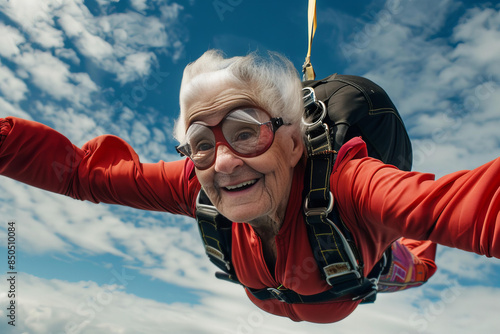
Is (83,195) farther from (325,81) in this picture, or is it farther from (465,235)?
(465,235)

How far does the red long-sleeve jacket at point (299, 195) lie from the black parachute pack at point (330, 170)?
78 millimetres

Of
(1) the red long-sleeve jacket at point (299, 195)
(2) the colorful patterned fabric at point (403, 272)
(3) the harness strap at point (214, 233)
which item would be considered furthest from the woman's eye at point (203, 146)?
(2) the colorful patterned fabric at point (403, 272)

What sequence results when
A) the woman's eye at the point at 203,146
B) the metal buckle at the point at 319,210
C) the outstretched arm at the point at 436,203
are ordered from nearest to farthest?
the outstretched arm at the point at 436,203
the metal buckle at the point at 319,210
the woman's eye at the point at 203,146

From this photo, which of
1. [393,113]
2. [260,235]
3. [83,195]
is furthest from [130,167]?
[393,113]

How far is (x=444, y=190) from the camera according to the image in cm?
130

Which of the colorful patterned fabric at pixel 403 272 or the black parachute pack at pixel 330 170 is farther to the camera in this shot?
the colorful patterned fabric at pixel 403 272

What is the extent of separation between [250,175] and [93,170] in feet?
3.81

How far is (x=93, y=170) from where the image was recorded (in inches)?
93.7

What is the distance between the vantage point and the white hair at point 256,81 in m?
1.96

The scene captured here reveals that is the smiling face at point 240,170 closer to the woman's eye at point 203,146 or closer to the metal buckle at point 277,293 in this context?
the woman's eye at point 203,146

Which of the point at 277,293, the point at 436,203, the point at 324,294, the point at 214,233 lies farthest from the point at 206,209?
the point at 436,203

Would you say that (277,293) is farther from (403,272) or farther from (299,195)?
(403,272)

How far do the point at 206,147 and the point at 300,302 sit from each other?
1.34 meters

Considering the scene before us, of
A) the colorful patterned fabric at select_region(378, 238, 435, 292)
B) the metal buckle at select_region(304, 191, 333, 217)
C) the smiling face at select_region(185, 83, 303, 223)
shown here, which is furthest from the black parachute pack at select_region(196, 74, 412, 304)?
the colorful patterned fabric at select_region(378, 238, 435, 292)
